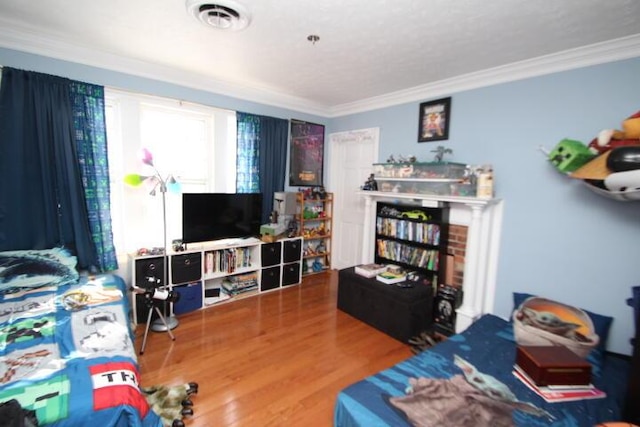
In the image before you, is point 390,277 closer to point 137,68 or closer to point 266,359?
point 266,359

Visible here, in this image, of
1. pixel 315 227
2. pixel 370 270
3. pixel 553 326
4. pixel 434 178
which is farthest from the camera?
pixel 315 227

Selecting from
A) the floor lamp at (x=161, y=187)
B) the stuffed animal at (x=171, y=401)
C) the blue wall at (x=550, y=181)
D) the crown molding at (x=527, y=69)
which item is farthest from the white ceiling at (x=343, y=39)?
the stuffed animal at (x=171, y=401)

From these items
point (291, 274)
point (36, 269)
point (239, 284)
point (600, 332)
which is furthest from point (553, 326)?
point (36, 269)

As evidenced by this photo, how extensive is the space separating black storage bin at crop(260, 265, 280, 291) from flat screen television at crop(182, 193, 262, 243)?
49 centimetres

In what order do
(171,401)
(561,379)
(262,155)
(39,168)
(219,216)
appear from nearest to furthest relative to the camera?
1. (561,379)
2. (171,401)
3. (39,168)
4. (219,216)
5. (262,155)

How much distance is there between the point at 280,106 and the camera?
390cm

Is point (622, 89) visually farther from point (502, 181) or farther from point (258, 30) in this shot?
point (258, 30)

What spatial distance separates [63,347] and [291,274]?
8.24 feet

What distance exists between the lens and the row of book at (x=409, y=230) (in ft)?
9.91

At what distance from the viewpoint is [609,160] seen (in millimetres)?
1802

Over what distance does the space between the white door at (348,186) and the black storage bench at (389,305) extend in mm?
1153

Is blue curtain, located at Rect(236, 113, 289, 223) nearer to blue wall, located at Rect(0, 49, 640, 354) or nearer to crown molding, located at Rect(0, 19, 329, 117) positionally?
crown molding, located at Rect(0, 19, 329, 117)

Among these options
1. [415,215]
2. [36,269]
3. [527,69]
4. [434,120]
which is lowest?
[36,269]

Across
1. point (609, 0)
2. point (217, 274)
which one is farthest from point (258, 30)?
point (217, 274)
